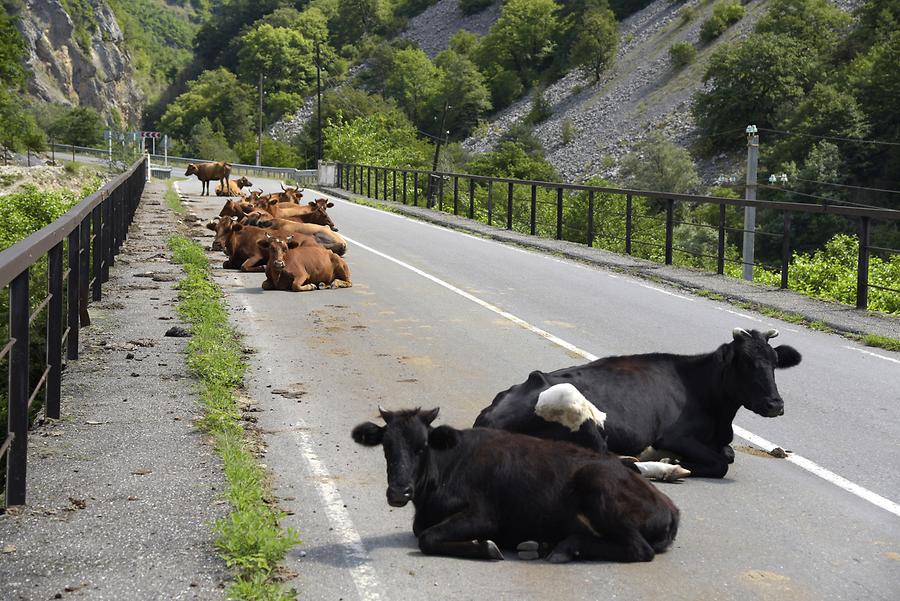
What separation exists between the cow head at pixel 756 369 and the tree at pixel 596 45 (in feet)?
459

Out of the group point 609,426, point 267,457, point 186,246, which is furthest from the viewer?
point 186,246

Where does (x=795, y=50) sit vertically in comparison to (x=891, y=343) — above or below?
above

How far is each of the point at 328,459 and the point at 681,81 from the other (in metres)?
120

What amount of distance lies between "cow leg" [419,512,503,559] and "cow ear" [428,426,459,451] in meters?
0.35

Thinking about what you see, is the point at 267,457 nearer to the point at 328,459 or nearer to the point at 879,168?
the point at 328,459

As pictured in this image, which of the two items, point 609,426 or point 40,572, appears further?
point 609,426

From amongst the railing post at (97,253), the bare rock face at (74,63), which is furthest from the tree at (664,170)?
the bare rock face at (74,63)

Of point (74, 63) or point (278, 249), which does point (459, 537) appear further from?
point (74, 63)

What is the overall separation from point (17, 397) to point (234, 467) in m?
1.39

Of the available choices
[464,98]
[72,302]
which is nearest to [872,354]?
[72,302]

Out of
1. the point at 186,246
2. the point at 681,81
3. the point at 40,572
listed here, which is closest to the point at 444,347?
the point at 40,572

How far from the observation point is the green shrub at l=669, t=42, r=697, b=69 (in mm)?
124562

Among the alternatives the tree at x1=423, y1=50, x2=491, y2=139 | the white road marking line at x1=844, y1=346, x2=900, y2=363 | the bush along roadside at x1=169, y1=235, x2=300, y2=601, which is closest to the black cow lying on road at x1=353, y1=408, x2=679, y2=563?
the bush along roadside at x1=169, y1=235, x2=300, y2=601

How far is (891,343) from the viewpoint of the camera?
44.7 feet
